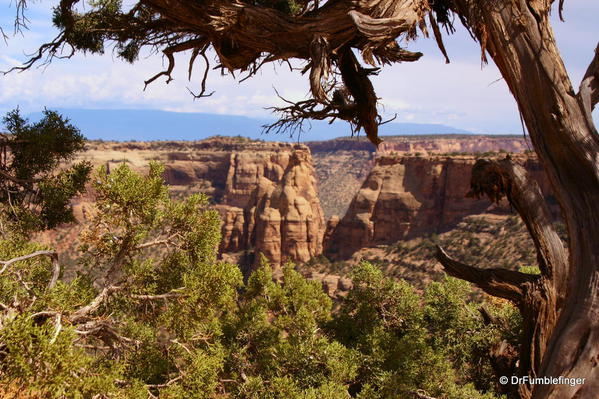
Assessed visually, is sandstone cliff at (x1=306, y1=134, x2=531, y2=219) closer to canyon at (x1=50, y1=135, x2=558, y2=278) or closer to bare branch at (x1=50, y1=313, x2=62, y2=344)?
canyon at (x1=50, y1=135, x2=558, y2=278)

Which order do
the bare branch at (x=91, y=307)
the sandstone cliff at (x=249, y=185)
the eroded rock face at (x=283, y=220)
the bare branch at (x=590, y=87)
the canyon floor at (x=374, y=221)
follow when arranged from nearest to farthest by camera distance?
the bare branch at (x=590, y=87), the bare branch at (x=91, y=307), the canyon floor at (x=374, y=221), the eroded rock face at (x=283, y=220), the sandstone cliff at (x=249, y=185)

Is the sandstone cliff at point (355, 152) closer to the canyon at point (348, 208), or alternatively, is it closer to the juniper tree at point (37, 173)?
the canyon at point (348, 208)

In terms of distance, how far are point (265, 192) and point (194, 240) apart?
64490 millimetres

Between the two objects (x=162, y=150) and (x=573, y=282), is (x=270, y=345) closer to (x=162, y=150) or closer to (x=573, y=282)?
(x=573, y=282)

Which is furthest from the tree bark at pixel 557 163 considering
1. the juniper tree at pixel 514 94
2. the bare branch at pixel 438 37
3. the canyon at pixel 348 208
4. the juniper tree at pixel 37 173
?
the canyon at pixel 348 208

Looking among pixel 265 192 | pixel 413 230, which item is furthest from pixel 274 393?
pixel 265 192

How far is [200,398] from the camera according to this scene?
26.0 feet

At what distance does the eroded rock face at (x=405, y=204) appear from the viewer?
6344cm

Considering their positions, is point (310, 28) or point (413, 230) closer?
point (310, 28)

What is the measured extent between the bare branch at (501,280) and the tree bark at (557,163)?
19 cm

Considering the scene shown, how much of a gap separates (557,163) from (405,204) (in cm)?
6433

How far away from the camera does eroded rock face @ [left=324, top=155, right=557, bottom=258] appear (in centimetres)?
6344

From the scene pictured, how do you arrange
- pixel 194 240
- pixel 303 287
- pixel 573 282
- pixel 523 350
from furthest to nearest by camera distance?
1. pixel 303 287
2. pixel 194 240
3. pixel 523 350
4. pixel 573 282

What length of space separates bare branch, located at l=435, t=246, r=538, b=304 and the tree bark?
189mm
